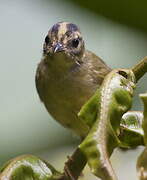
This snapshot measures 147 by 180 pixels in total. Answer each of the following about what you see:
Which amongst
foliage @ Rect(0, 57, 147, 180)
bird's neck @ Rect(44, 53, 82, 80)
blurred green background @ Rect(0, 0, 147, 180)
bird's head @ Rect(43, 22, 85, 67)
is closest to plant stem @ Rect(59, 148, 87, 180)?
foliage @ Rect(0, 57, 147, 180)

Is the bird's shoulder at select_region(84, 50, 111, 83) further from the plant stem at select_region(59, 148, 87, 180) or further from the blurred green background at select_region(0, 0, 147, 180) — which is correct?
the plant stem at select_region(59, 148, 87, 180)

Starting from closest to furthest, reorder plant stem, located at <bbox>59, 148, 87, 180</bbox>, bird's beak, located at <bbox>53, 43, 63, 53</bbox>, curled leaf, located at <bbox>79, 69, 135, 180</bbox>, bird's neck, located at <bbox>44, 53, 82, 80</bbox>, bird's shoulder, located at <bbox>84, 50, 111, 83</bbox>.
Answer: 1. curled leaf, located at <bbox>79, 69, 135, 180</bbox>
2. plant stem, located at <bbox>59, 148, 87, 180</bbox>
3. bird's beak, located at <bbox>53, 43, 63, 53</bbox>
4. bird's neck, located at <bbox>44, 53, 82, 80</bbox>
5. bird's shoulder, located at <bbox>84, 50, 111, 83</bbox>

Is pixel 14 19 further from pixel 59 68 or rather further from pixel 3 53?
pixel 59 68

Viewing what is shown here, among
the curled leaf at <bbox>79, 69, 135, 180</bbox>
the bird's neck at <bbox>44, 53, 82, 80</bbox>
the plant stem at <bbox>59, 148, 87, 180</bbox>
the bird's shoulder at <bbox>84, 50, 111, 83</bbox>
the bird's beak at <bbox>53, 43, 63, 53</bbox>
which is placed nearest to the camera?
the curled leaf at <bbox>79, 69, 135, 180</bbox>

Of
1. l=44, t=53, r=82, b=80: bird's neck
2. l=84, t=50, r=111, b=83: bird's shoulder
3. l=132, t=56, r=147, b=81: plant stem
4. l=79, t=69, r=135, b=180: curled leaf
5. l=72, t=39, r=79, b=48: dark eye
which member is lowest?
l=84, t=50, r=111, b=83: bird's shoulder

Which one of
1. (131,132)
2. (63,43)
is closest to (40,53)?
(63,43)

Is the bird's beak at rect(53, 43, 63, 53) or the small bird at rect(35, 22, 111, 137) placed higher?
the bird's beak at rect(53, 43, 63, 53)

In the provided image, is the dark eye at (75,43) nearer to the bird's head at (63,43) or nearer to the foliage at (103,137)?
the bird's head at (63,43)
